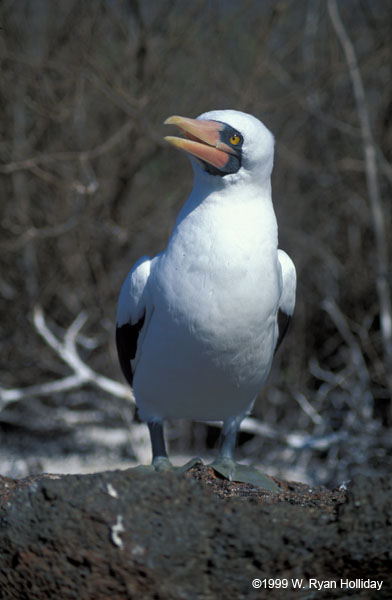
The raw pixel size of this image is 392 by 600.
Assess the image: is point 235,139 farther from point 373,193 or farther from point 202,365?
point 373,193

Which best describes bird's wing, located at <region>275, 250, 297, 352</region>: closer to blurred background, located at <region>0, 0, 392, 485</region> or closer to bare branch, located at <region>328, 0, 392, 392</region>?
bare branch, located at <region>328, 0, 392, 392</region>

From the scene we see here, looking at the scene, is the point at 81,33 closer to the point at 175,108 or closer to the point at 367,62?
the point at 175,108

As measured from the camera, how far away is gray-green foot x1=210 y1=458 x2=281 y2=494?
10.5 feet

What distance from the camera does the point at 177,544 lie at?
1981 millimetres

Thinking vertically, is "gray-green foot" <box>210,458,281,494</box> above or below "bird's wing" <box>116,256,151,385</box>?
below

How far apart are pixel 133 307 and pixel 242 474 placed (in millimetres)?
970

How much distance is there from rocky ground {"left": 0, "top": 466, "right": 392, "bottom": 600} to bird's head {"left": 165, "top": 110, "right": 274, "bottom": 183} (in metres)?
1.42

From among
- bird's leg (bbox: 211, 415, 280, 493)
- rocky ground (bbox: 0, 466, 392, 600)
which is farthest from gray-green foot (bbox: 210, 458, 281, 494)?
rocky ground (bbox: 0, 466, 392, 600)

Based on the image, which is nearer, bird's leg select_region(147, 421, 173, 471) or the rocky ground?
the rocky ground

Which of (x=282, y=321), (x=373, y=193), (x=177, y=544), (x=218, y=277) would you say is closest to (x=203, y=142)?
(x=218, y=277)

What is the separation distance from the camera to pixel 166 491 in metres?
2.09

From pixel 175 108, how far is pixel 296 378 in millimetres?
3052

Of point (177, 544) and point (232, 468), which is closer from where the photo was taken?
point (177, 544)

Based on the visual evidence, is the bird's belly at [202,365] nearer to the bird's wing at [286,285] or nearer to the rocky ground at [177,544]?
the bird's wing at [286,285]
